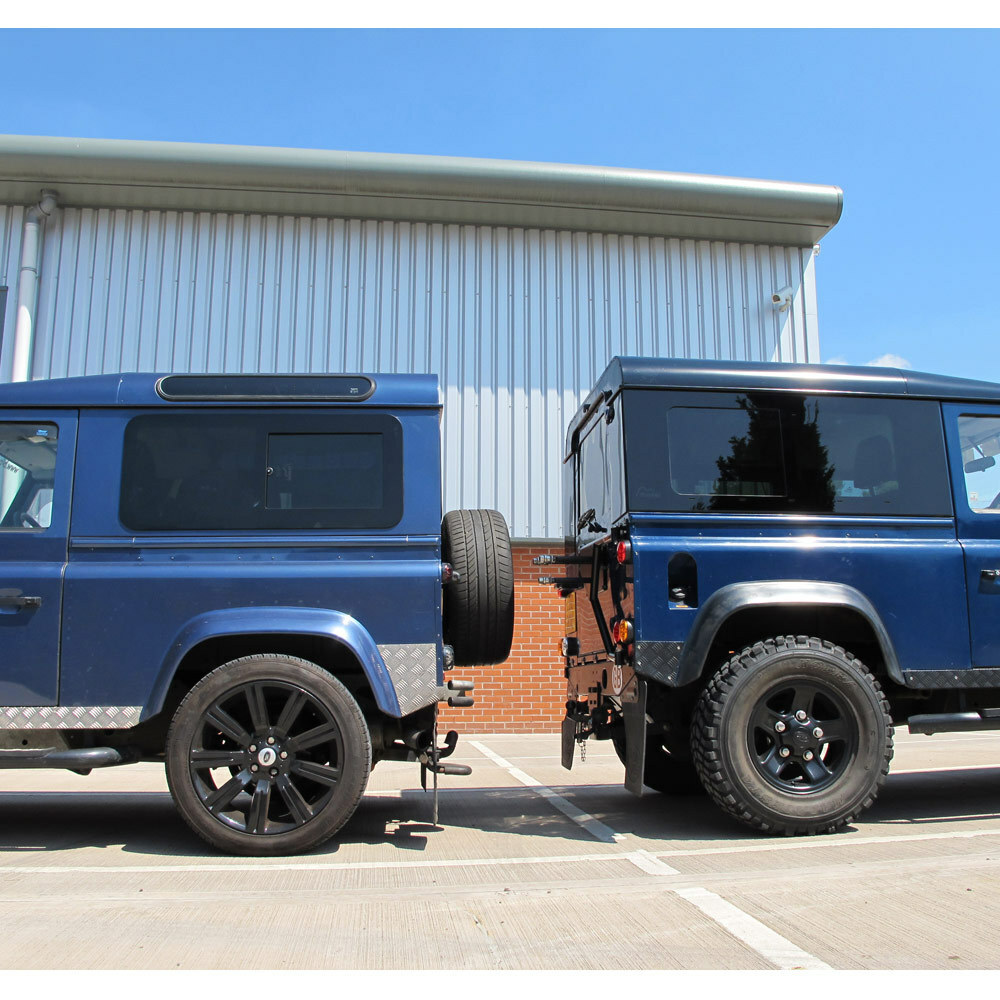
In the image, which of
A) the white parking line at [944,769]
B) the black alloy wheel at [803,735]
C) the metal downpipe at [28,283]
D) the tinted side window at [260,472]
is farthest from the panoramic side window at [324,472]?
the metal downpipe at [28,283]

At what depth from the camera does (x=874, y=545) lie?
4824 millimetres

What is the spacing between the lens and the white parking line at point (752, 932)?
2.69 meters

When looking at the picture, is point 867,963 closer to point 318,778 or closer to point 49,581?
point 318,778

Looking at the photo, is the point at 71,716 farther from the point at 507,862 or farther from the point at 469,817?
the point at 469,817

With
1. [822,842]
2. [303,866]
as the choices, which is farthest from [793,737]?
[303,866]

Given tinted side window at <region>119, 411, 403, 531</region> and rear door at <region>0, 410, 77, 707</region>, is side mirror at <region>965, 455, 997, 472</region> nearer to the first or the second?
tinted side window at <region>119, 411, 403, 531</region>

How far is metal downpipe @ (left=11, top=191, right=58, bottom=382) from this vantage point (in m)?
10.5

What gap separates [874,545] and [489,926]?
3114mm

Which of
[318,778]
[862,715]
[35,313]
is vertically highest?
[35,313]

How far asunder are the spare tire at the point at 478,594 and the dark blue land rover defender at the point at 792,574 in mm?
677

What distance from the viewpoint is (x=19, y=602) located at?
4270 mm

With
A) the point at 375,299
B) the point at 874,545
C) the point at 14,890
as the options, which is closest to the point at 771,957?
the point at 874,545

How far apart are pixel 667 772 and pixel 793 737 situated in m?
1.57

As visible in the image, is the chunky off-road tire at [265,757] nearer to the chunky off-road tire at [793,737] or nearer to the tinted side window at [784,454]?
the chunky off-road tire at [793,737]
